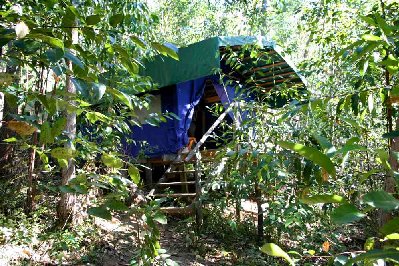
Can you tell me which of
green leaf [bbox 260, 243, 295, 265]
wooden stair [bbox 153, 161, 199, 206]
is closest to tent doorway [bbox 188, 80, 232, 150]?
wooden stair [bbox 153, 161, 199, 206]

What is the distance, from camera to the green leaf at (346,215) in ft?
1.81

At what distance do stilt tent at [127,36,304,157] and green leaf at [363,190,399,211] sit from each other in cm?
529

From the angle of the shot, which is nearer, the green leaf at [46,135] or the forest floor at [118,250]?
the green leaf at [46,135]

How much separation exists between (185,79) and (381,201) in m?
5.92

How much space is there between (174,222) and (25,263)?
2.68 meters

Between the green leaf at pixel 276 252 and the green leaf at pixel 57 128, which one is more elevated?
the green leaf at pixel 57 128

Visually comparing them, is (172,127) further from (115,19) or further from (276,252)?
(276,252)

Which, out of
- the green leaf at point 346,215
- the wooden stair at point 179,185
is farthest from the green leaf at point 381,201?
the wooden stair at point 179,185

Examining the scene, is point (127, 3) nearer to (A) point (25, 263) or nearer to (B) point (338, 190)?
(A) point (25, 263)

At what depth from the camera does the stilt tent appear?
19.8 feet

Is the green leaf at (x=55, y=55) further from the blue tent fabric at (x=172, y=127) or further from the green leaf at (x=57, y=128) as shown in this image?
the blue tent fabric at (x=172, y=127)

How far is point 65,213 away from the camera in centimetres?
436

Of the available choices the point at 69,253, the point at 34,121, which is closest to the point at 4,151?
the point at 69,253

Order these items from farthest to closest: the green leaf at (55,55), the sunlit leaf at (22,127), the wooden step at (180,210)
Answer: the wooden step at (180,210), the sunlit leaf at (22,127), the green leaf at (55,55)
